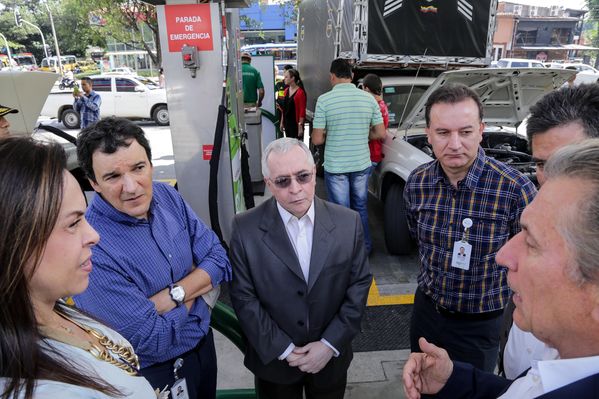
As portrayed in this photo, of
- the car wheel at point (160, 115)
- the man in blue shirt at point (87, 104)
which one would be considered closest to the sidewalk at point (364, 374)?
the man in blue shirt at point (87, 104)

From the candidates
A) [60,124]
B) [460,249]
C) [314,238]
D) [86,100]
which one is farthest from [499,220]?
[60,124]

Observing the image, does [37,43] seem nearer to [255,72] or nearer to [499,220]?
[255,72]

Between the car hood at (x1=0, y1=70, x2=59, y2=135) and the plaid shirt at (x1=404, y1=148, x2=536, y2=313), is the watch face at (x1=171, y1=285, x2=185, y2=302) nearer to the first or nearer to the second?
the plaid shirt at (x1=404, y1=148, x2=536, y2=313)

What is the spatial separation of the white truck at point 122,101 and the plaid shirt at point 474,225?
509 inches

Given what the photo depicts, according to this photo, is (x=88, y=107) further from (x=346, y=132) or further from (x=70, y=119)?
(x=346, y=132)

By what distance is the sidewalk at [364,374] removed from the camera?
2602 millimetres

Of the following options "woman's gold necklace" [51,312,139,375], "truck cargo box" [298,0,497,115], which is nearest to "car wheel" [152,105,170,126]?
"truck cargo box" [298,0,497,115]

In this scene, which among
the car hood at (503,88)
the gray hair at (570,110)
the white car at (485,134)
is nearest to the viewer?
the gray hair at (570,110)

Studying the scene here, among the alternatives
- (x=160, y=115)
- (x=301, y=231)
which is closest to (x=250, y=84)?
(x=301, y=231)

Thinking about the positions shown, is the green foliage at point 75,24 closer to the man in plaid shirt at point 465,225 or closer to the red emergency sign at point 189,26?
the red emergency sign at point 189,26

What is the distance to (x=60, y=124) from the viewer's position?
46.3 ft

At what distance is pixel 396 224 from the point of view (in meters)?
4.18

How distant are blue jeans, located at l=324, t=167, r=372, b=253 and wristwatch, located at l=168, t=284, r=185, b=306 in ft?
8.91

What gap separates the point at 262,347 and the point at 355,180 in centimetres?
272
